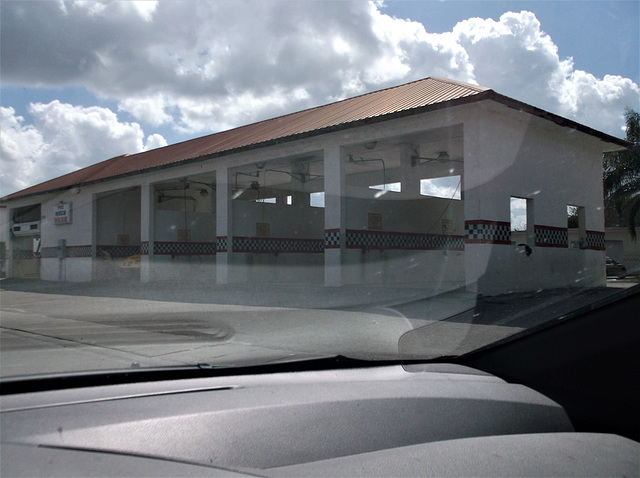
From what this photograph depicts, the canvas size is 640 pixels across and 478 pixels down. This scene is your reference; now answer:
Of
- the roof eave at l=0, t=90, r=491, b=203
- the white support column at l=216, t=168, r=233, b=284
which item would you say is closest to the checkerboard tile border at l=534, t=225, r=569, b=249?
the roof eave at l=0, t=90, r=491, b=203

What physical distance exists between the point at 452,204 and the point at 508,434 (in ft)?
61.2

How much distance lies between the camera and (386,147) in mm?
18094

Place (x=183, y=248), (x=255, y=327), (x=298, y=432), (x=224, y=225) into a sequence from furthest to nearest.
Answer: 1. (x=183, y=248)
2. (x=224, y=225)
3. (x=255, y=327)
4. (x=298, y=432)

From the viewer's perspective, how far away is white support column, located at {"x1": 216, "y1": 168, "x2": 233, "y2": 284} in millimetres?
19188

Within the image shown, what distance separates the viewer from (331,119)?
53.1 feet

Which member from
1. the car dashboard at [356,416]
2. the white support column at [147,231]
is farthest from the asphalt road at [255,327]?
the white support column at [147,231]

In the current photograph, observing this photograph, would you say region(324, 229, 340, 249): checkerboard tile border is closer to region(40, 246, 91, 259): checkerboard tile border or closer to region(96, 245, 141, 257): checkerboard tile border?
region(96, 245, 141, 257): checkerboard tile border

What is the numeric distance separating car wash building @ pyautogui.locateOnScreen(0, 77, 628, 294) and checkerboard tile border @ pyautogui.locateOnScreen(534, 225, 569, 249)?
60mm

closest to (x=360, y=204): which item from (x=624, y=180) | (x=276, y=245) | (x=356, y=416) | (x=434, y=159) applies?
(x=434, y=159)

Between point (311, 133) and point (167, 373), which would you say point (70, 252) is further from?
point (167, 373)

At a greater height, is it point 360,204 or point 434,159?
point 434,159

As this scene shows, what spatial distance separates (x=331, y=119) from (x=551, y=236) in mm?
7147

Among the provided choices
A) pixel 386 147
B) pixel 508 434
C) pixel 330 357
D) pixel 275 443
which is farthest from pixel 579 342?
pixel 386 147

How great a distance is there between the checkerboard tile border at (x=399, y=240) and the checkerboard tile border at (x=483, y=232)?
412 centimetres
